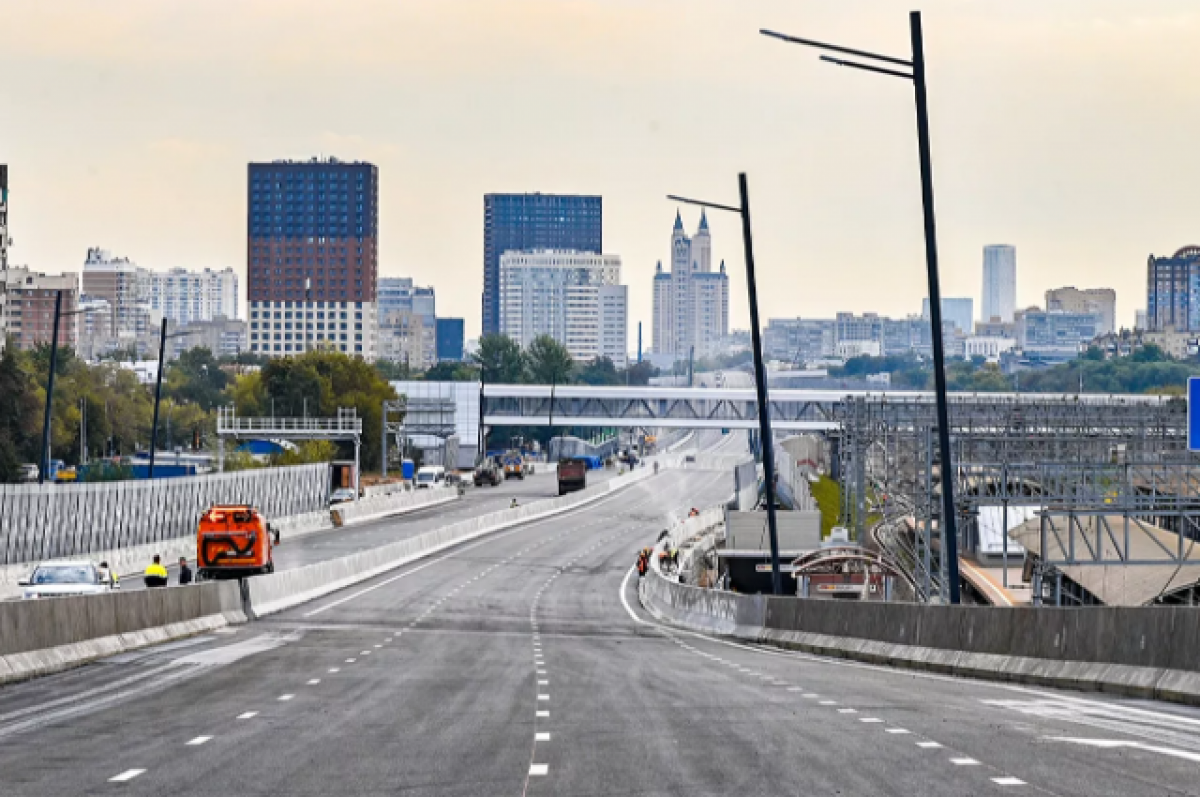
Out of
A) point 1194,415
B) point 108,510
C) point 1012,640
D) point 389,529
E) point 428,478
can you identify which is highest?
point 1194,415

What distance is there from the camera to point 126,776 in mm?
15094

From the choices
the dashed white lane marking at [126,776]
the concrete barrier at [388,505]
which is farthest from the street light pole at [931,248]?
the concrete barrier at [388,505]

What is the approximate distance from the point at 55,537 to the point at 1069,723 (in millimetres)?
50673

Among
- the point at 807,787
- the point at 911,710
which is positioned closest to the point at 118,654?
the point at 911,710

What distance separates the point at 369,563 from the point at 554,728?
53.3 meters

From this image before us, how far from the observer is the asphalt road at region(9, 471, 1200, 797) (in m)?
14.4

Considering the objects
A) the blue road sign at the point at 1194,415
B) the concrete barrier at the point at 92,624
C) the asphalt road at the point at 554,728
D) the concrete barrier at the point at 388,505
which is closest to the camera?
the asphalt road at the point at 554,728

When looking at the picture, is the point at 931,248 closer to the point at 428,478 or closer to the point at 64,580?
the point at 64,580

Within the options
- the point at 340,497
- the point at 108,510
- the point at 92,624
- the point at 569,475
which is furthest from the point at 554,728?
the point at 569,475

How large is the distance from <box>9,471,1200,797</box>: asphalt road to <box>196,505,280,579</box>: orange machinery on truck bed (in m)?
21.5

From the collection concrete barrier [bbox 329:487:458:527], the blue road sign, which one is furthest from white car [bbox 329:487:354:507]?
the blue road sign

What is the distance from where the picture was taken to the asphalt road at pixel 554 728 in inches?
568

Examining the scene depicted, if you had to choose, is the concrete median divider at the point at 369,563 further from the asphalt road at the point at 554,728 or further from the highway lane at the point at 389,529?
the asphalt road at the point at 554,728

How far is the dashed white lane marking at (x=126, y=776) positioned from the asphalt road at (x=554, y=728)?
57 mm
